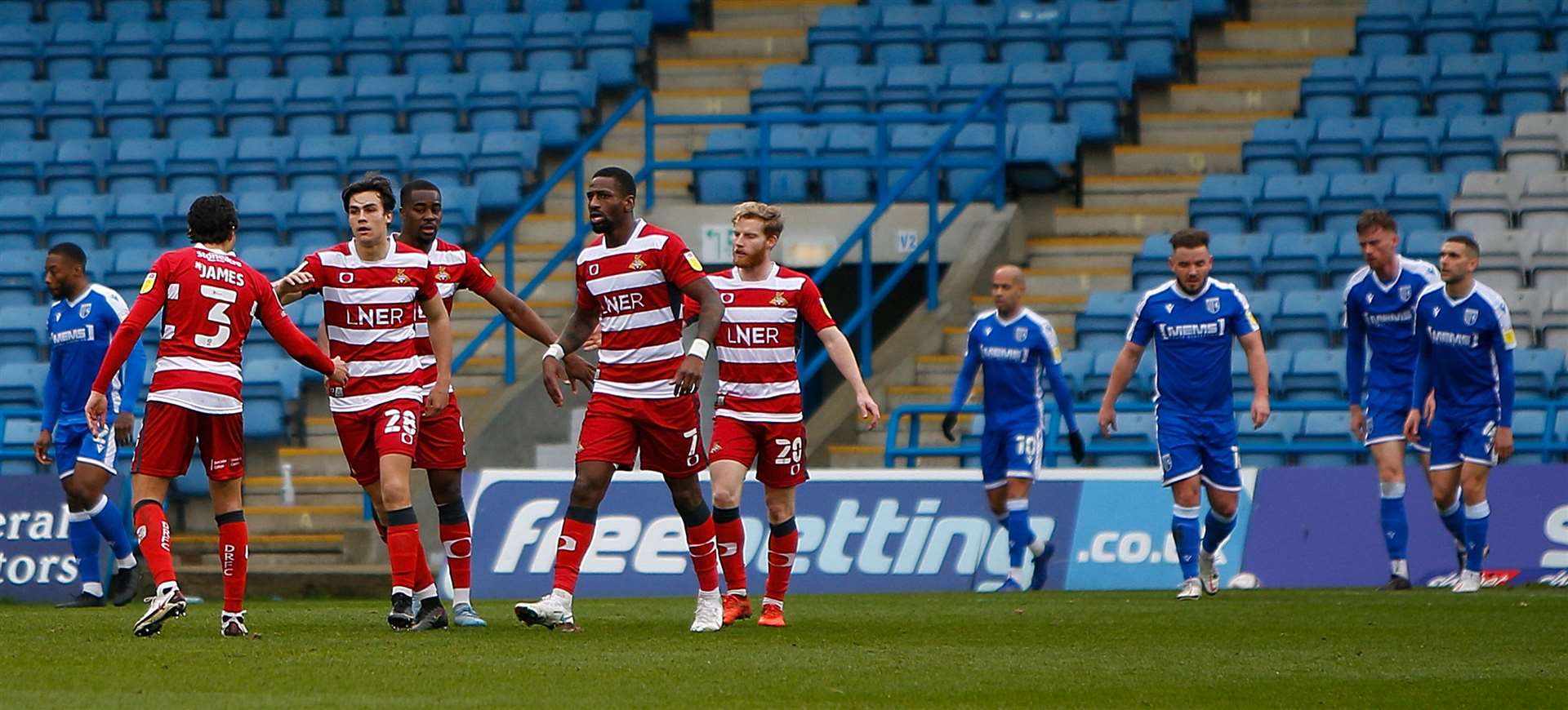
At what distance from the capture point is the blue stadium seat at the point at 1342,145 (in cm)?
1912

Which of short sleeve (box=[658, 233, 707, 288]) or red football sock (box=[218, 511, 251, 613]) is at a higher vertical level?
short sleeve (box=[658, 233, 707, 288])

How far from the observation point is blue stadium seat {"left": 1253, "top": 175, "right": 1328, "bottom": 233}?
18.6m

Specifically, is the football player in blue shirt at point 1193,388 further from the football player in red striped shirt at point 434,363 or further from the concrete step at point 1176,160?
the concrete step at point 1176,160

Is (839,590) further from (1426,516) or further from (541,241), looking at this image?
(541,241)

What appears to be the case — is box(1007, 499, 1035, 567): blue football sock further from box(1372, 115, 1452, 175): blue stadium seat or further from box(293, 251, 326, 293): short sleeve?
box(1372, 115, 1452, 175): blue stadium seat

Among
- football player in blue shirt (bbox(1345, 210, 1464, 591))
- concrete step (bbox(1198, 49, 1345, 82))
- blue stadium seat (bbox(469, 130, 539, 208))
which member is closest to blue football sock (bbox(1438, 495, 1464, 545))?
football player in blue shirt (bbox(1345, 210, 1464, 591))

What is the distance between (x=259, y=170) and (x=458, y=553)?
455 inches

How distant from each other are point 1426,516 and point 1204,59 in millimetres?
8286

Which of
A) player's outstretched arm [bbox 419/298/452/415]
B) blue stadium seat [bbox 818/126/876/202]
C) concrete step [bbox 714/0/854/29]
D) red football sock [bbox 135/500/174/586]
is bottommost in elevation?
red football sock [bbox 135/500/174/586]

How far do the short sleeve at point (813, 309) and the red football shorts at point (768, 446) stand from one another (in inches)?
18.5

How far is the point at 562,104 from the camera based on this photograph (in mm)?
21344

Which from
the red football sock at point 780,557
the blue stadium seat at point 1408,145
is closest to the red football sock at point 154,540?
the red football sock at point 780,557

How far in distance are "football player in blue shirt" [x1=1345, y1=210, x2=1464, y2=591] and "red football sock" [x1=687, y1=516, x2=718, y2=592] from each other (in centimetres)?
513

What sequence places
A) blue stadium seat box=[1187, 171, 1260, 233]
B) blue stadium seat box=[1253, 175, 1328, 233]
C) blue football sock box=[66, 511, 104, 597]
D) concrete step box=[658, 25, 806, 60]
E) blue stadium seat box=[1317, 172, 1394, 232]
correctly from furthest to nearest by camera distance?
concrete step box=[658, 25, 806, 60] → blue stadium seat box=[1187, 171, 1260, 233] → blue stadium seat box=[1253, 175, 1328, 233] → blue stadium seat box=[1317, 172, 1394, 232] → blue football sock box=[66, 511, 104, 597]
